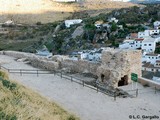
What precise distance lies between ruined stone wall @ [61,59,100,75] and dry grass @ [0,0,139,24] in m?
87.5

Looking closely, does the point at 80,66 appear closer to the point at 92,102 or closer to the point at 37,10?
the point at 92,102

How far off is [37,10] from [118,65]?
118487 mm

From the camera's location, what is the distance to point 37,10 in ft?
418

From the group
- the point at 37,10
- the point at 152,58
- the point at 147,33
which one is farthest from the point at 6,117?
the point at 37,10

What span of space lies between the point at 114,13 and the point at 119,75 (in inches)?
3292

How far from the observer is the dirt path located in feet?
31.9

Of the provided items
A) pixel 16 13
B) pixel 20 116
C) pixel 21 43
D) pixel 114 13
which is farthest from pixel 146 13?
pixel 20 116

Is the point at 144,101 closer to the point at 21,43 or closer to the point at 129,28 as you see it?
the point at 21,43

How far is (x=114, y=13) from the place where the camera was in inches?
3703

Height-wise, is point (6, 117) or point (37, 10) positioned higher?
point (37, 10)

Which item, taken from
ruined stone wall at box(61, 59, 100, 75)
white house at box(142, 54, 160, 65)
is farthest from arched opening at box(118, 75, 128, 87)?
white house at box(142, 54, 160, 65)

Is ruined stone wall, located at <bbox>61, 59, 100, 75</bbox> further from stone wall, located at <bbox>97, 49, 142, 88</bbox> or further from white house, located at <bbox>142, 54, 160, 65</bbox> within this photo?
white house, located at <bbox>142, 54, 160, 65</bbox>

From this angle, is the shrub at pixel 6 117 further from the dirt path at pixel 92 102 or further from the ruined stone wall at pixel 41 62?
the ruined stone wall at pixel 41 62

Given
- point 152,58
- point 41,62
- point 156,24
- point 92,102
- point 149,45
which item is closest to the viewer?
point 92,102
